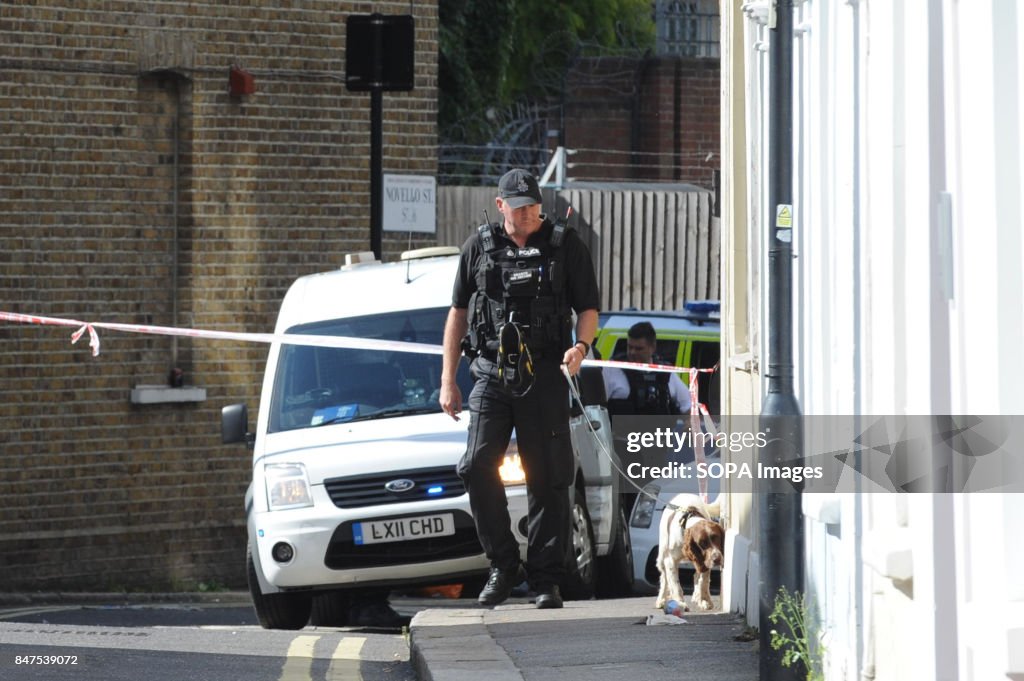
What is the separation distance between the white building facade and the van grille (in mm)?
2973

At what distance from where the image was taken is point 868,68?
17.2 feet

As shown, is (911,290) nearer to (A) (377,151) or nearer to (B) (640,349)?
(B) (640,349)

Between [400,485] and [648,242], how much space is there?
→ 8722 millimetres

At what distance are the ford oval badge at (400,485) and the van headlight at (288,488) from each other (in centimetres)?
44

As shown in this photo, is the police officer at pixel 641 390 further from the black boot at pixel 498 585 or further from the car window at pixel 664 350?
the black boot at pixel 498 585

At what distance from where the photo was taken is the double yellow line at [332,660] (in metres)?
7.73

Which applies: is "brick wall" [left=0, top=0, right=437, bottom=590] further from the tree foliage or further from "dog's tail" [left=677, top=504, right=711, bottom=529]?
the tree foliage

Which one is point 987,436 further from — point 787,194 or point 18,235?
point 18,235

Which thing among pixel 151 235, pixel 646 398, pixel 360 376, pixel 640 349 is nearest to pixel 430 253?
pixel 360 376

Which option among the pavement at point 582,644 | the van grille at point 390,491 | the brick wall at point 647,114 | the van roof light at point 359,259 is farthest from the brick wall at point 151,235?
the brick wall at point 647,114

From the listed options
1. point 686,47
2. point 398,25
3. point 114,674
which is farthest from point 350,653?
point 686,47

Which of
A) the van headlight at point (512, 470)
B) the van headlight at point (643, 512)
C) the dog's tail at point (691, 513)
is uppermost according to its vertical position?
the van headlight at point (512, 470)

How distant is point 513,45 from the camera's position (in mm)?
26312

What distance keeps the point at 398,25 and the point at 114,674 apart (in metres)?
7.23
